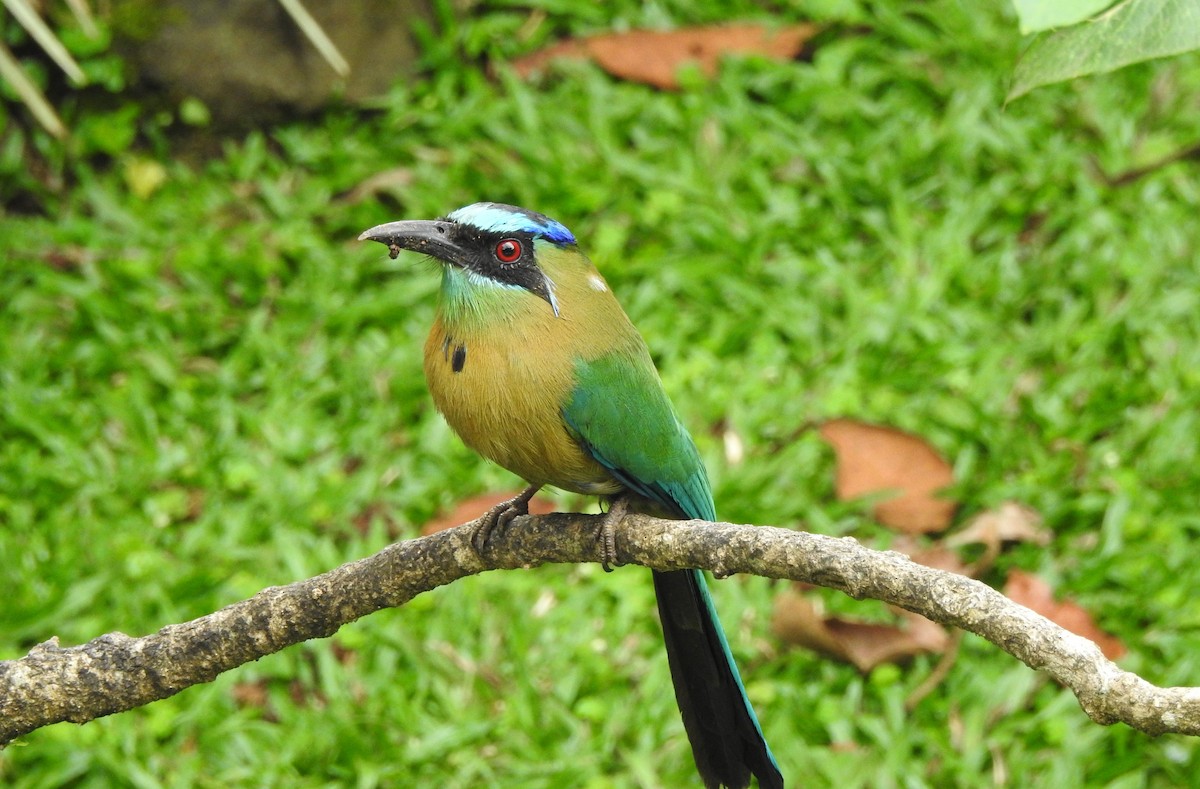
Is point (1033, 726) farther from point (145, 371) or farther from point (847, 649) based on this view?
point (145, 371)

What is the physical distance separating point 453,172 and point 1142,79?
3197mm

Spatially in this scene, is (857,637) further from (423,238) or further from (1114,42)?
(1114,42)

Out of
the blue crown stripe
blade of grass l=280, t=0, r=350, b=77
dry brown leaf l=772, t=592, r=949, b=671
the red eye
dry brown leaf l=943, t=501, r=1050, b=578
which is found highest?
blade of grass l=280, t=0, r=350, b=77

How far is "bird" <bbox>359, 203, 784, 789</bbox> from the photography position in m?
2.87

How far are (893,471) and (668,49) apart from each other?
8.83ft

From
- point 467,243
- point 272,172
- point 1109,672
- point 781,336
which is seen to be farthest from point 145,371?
point 1109,672

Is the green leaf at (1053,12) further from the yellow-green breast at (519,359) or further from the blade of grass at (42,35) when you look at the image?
the blade of grass at (42,35)

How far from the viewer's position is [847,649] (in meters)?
4.39

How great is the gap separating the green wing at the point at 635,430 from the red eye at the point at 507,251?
0.28 meters

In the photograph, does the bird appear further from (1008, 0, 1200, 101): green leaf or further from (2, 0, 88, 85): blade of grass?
(2, 0, 88, 85): blade of grass

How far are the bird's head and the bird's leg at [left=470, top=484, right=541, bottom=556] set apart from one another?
44cm

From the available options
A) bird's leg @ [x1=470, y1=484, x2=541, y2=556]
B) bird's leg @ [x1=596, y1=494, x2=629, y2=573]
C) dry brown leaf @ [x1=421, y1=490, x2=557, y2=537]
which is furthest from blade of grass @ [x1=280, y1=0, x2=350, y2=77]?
bird's leg @ [x1=596, y1=494, x2=629, y2=573]

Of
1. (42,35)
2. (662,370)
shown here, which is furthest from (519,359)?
(42,35)

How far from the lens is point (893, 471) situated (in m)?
4.93
